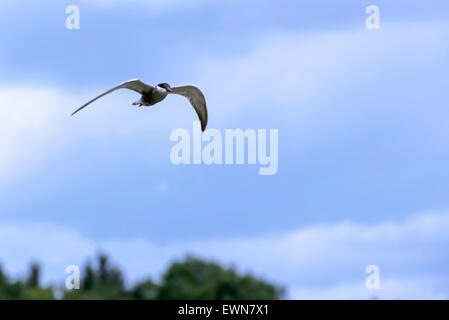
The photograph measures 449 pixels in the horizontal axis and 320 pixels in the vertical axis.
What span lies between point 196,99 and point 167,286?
70.6m

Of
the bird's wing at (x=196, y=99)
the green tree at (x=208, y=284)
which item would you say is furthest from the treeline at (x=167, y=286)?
the bird's wing at (x=196, y=99)

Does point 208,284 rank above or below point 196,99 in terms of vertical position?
above

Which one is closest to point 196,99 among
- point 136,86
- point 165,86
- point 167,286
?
point 165,86

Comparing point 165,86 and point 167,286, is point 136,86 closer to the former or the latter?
point 165,86

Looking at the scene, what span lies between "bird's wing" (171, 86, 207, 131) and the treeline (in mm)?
52398

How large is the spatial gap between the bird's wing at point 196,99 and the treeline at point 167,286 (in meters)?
52.4

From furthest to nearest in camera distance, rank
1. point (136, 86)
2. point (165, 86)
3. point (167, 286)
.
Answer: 1. point (167, 286)
2. point (165, 86)
3. point (136, 86)

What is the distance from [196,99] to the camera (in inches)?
1257

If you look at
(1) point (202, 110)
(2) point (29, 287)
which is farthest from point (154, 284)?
(1) point (202, 110)
